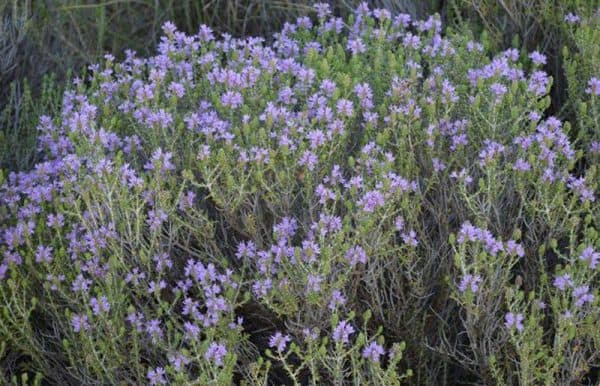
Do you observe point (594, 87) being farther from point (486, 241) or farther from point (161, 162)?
point (161, 162)

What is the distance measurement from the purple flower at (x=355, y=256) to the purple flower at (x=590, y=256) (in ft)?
1.82

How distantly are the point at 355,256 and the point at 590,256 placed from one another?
600 millimetres

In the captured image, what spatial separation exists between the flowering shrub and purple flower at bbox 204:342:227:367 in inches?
0.4

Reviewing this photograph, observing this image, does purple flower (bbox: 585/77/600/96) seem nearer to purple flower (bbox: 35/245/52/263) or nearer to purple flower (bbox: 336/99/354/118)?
purple flower (bbox: 336/99/354/118)

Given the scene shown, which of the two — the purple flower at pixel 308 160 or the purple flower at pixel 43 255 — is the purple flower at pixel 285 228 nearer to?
the purple flower at pixel 308 160

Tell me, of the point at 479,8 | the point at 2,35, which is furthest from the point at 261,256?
the point at 2,35

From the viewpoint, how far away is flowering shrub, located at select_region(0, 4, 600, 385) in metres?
2.36

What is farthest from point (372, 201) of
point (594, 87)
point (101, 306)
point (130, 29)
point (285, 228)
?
point (130, 29)

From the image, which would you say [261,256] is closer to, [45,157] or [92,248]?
[92,248]

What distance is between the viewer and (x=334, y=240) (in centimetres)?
236

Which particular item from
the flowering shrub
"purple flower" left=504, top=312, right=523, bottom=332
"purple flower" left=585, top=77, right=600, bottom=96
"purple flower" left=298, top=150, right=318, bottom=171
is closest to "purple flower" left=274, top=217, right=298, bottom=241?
the flowering shrub

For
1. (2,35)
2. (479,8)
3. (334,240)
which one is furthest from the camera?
(2,35)

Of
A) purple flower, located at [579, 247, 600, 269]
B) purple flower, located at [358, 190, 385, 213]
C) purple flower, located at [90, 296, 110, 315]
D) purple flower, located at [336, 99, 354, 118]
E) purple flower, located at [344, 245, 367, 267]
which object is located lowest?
purple flower, located at [90, 296, 110, 315]

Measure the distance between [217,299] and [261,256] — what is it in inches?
7.6
